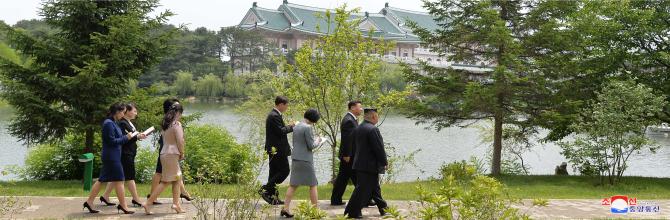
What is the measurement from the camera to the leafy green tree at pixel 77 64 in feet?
33.4

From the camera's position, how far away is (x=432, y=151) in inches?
1049

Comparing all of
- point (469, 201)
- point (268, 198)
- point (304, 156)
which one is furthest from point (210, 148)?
point (469, 201)

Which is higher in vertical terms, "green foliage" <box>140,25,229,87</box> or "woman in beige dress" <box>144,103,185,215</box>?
"green foliage" <box>140,25,229,87</box>

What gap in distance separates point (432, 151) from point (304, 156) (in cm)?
2028

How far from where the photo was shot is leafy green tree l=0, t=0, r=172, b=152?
400 inches

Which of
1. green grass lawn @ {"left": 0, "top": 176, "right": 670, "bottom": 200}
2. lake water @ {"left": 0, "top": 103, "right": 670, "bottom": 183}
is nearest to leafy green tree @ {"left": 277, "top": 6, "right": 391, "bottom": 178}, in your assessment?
green grass lawn @ {"left": 0, "top": 176, "right": 670, "bottom": 200}

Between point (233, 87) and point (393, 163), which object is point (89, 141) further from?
point (233, 87)

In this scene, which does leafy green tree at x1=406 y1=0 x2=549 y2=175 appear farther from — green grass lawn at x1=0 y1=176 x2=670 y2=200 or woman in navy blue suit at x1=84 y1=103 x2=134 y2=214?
woman in navy blue suit at x1=84 y1=103 x2=134 y2=214

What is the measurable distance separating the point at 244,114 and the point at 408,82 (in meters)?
10.8

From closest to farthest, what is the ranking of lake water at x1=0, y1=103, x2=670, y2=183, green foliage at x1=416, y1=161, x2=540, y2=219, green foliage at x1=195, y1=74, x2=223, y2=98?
1. green foliage at x1=416, y1=161, x2=540, y2=219
2. lake water at x1=0, y1=103, x2=670, y2=183
3. green foliage at x1=195, y1=74, x2=223, y2=98

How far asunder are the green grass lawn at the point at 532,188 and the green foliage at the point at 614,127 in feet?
1.59

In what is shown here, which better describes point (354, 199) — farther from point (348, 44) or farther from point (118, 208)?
point (348, 44)

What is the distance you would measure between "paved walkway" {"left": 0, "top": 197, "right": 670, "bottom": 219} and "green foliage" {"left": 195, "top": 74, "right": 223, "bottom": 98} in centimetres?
4174

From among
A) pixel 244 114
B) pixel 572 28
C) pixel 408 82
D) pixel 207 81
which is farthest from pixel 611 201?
pixel 207 81
